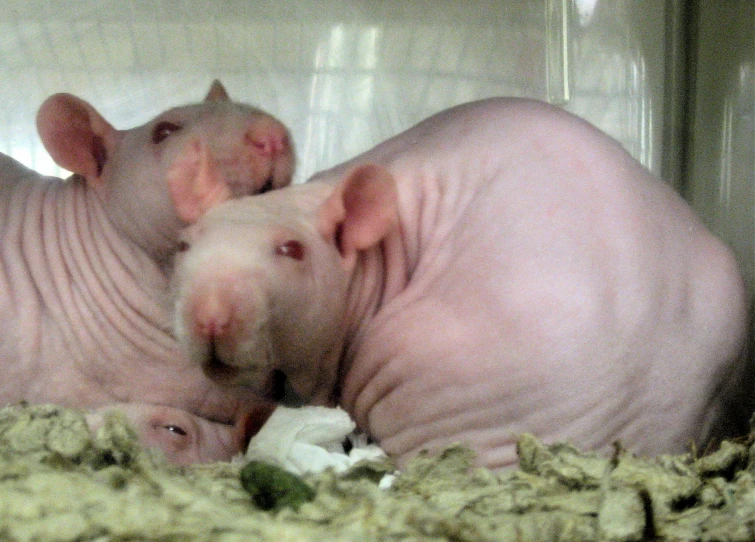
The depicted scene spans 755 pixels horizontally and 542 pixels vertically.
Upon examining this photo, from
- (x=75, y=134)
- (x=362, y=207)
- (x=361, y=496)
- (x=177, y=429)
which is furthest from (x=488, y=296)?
(x=75, y=134)

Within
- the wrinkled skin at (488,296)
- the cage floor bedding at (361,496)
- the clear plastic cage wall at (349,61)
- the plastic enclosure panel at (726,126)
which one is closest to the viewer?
the cage floor bedding at (361,496)

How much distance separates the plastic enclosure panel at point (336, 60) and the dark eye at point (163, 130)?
59 centimetres

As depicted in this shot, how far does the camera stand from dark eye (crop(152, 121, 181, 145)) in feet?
7.65

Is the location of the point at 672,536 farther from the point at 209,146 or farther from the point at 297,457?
the point at 209,146

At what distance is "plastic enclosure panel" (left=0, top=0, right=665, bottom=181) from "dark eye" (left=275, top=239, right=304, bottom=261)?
42.5 inches

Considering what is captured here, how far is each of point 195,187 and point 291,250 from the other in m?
0.32

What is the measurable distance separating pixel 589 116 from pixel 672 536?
1.80 metres

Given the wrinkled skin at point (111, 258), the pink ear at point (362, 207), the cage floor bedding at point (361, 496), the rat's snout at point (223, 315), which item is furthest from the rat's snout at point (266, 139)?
the cage floor bedding at point (361, 496)

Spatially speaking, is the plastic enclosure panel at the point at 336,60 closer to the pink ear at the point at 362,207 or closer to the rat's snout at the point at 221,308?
the pink ear at the point at 362,207

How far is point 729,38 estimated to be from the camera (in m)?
2.51

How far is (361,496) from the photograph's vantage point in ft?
4.56

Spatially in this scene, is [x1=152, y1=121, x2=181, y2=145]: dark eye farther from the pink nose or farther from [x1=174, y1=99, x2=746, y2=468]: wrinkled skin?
the pink nose

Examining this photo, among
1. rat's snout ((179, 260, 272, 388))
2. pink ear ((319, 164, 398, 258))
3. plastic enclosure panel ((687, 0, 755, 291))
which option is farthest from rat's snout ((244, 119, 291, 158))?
plastic enclosure panel ((687, 0, 755, 291))

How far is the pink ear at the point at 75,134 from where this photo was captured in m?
2.41
